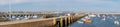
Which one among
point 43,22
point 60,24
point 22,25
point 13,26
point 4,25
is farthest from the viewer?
point 60,24

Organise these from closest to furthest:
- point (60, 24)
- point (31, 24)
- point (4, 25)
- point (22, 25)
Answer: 1. point (4, 25)
2. point (22, 25)
3. point (31, 24)
4. point (60, 24)

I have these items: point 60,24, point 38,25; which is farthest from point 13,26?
point 60,24

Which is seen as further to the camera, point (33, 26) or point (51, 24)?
point (51, 24)

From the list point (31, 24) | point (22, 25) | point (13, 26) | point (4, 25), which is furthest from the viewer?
point (31, 24)

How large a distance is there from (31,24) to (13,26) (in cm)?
760

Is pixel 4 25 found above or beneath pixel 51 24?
above

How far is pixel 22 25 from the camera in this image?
44.8m

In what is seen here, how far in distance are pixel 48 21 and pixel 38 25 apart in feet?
31.4

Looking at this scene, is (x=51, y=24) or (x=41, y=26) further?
(x=51, y=24)

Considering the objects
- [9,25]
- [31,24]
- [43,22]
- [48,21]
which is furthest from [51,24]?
[9,25]

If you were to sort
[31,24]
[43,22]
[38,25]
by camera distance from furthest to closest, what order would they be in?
[43,22]
[38,25]
[31,24]

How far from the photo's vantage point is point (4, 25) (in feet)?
125

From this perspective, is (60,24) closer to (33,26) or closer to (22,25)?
(33,26)

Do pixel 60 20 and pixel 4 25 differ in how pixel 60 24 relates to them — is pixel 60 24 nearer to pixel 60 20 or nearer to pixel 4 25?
pixel 60 20
